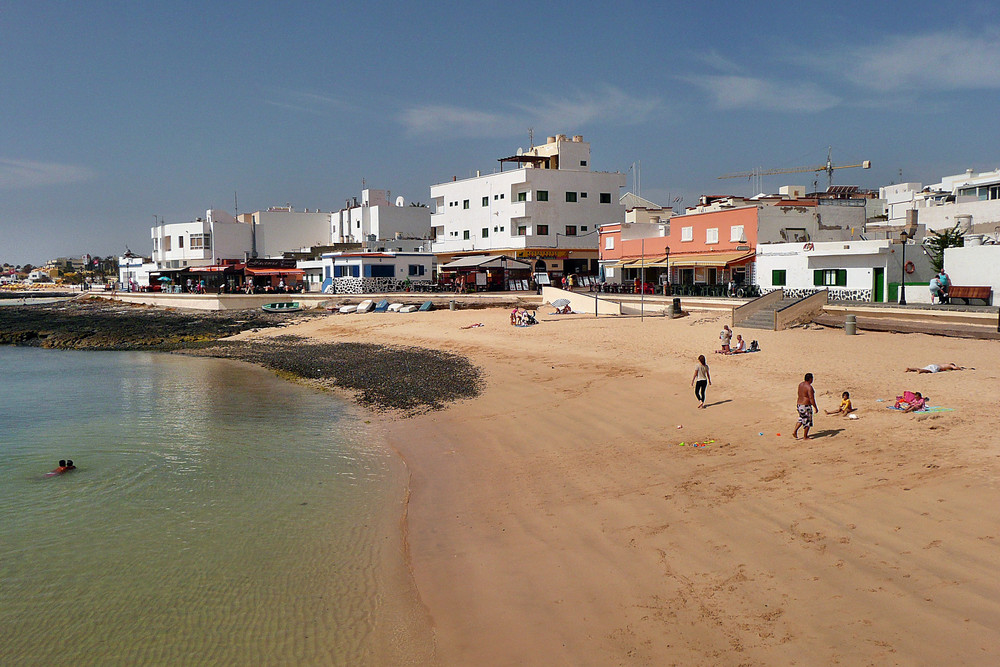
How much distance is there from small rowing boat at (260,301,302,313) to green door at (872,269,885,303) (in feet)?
129

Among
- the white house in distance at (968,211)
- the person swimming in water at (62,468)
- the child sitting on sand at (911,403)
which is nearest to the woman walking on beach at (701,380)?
the child sitting on sand at (911,403)

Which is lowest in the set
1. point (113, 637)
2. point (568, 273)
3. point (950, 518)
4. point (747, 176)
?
point (113, 637)

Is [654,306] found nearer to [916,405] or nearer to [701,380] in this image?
[701,380]

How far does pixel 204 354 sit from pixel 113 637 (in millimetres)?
29769

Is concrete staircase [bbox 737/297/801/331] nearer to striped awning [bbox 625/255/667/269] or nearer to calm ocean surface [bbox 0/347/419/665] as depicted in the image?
calm ocean surface [bbox 0/347/419/665]

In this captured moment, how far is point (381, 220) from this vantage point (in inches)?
3406

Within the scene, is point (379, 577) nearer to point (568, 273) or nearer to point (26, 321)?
point (568, 273)

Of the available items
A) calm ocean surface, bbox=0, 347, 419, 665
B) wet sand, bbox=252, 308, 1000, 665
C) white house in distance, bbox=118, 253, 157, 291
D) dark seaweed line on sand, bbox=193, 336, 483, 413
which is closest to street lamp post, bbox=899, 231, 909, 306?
wet sand, bbox=252, 308, 1000, 665

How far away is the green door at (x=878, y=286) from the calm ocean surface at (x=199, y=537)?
27.2 m

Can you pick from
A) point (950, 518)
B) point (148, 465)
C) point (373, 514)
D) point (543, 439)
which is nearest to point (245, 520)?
point (373, 514)

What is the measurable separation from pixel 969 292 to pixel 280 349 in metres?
31.4

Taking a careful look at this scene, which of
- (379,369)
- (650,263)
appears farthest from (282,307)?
(379,369)

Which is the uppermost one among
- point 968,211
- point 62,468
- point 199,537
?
point 968,211

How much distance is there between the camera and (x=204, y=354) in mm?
36125
